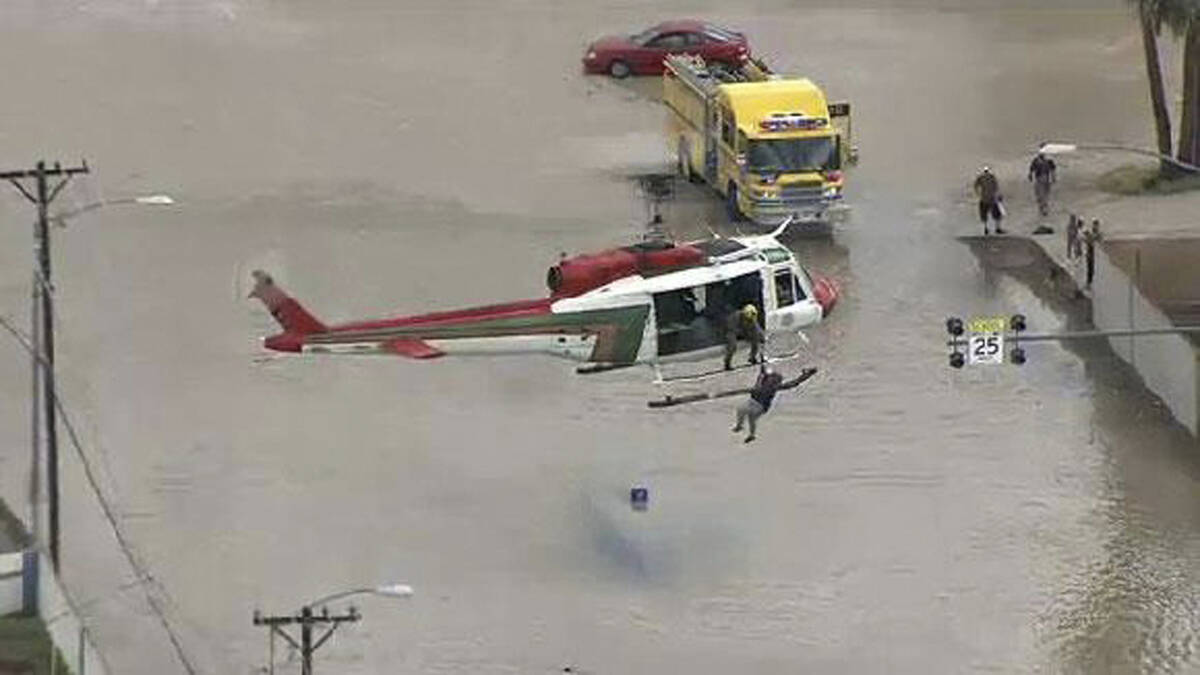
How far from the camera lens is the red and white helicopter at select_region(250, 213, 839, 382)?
42.1m

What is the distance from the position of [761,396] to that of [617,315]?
231 centimetres

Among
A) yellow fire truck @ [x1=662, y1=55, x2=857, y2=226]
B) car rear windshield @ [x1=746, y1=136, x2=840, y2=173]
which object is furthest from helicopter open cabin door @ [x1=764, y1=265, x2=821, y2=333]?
car rear windshield @ [x1=746, y1=136, x2=840, y2=173]

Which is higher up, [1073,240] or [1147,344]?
[1073,240]

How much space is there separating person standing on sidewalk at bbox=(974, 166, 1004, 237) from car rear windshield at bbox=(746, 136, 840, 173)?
264cm

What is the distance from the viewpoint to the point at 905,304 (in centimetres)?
5209

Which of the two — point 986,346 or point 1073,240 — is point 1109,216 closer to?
point 1073,240

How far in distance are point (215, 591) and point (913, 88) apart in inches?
1330

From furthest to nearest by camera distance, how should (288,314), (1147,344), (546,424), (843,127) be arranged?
(843,127) < (1147,344) < (546,424) < (288,314)

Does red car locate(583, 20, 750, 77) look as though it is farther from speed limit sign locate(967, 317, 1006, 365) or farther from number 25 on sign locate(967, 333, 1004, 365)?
number 25 on sign locate(967, 333, 1004, 365)

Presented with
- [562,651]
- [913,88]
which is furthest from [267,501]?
[913,88]

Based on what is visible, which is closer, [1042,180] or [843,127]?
[1042,180]

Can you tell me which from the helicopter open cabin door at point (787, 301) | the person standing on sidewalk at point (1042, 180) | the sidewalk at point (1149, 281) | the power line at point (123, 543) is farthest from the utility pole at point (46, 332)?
the person standing on sidewalk at point (1042, 180)

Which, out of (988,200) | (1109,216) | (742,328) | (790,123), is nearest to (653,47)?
(790,123)

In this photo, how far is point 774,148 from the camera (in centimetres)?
5597
